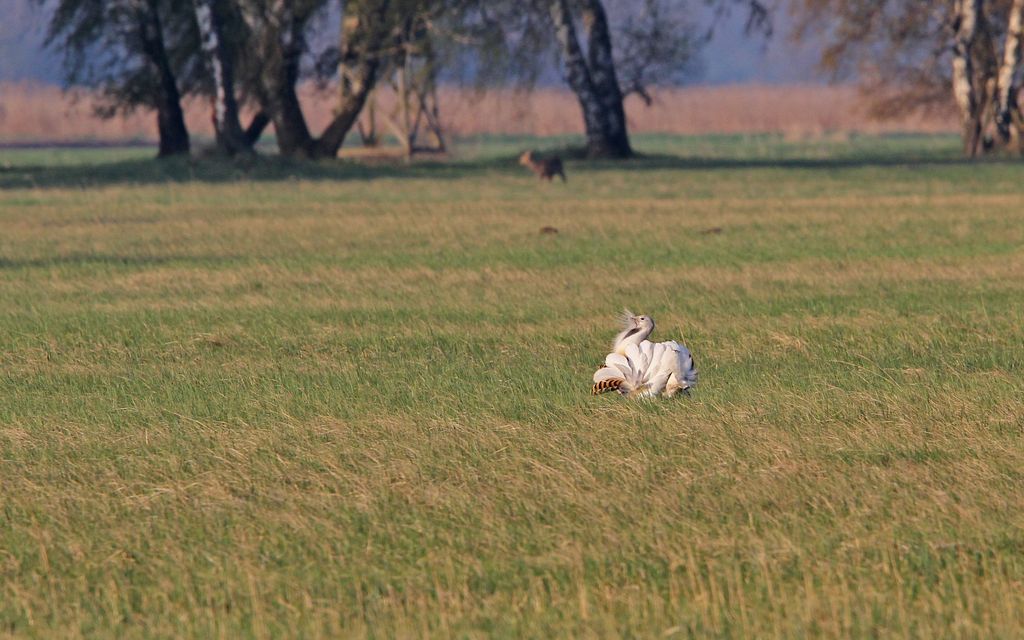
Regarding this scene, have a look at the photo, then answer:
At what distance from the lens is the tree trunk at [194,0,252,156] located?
37.5 metres

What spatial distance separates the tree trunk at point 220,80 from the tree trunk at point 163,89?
2.06 metres

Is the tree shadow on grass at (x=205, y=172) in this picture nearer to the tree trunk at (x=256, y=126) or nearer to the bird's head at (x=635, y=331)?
the tree trunk at (x=256, y=126)

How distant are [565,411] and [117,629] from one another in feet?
12.0

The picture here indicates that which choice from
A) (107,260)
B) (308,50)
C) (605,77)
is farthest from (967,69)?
(107,260)

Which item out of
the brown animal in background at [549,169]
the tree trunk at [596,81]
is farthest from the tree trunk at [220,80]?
the tree trunk at [596,81]

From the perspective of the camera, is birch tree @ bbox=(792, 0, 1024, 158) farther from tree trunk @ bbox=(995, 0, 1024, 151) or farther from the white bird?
the white bird

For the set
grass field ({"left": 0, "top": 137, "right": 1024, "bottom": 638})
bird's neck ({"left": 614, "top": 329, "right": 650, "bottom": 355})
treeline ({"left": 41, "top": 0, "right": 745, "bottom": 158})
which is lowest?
grass field ({"left": 0, "top": 137, "right": 1024, "bottom": 638})

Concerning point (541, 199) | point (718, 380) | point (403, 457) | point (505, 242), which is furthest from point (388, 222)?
point (403, 457)

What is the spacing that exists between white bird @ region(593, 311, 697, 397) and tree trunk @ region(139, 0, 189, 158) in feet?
108

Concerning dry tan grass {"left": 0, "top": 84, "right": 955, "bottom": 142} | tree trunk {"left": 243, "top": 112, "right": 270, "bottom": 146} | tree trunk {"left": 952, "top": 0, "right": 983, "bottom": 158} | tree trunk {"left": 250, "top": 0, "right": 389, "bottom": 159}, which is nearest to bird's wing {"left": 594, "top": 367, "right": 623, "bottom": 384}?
tree trunk {"left": 250, "top": 0, "right": 389, "bottom": 159}

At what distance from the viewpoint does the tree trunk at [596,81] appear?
4209cm

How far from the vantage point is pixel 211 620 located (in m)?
5.43

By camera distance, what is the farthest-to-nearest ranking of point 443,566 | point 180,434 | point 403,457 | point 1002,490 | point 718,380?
1. point 718,380
2. point 180,434
3. point 403,457
4. point 1002,490
5. point 443,566

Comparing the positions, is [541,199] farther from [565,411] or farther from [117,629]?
[117,629]
